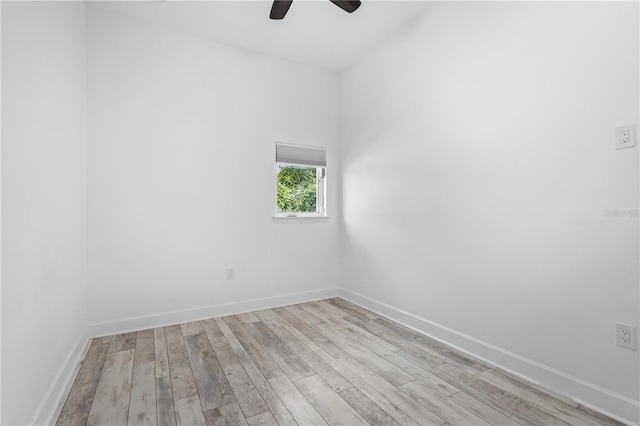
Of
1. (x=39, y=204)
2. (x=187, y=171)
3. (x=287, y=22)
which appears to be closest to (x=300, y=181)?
(x=187, y=171)

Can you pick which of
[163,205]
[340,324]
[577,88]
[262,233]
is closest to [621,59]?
[577,88]

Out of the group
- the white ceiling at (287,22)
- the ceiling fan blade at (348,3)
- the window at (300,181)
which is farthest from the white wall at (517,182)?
the window at (300,181)

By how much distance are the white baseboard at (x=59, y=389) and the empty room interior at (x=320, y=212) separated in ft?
0.07

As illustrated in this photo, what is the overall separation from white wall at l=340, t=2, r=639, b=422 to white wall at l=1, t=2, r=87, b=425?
2.53m

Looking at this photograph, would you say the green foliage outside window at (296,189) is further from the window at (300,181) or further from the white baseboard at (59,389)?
the white baseboard at (59,389)

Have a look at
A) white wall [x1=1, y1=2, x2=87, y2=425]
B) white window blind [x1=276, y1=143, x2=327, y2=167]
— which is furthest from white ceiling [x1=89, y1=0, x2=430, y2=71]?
white window blind [x1=276, y1=143, x2=327, y2=167]

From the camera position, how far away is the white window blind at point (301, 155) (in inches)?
138

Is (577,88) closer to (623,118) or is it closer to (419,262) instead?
(623,118)

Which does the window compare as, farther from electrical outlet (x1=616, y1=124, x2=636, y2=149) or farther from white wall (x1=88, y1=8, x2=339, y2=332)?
electrical outlet (x1=616, y1=124, x2=636, y2=149)

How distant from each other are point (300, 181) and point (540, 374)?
2.79 meters

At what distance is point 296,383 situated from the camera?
1895 mm

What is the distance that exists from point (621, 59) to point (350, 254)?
8.81 ft

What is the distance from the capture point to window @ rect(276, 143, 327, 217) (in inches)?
140

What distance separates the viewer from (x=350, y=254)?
364cm
